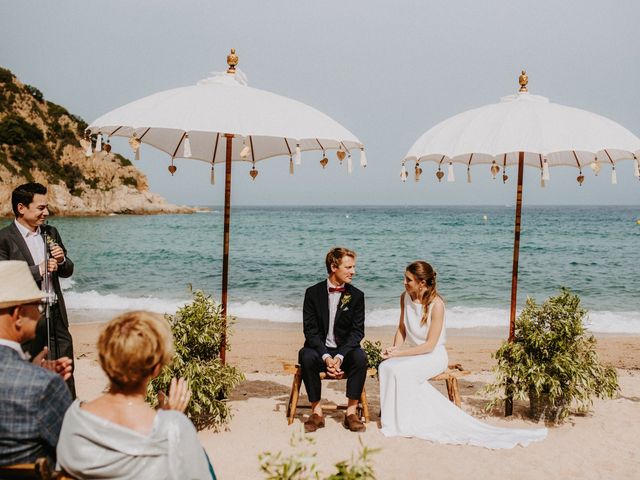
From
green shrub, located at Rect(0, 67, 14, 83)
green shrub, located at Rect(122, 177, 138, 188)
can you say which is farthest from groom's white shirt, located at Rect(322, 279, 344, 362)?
green shrub, located at Rect(122, 177, 138, 188)

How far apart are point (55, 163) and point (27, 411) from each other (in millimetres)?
66369

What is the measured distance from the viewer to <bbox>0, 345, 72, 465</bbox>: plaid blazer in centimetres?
245

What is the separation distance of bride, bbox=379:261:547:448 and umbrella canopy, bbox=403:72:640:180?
48.2 inches

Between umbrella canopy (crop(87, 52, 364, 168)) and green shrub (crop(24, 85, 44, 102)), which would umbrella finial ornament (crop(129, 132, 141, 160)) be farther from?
green shrub (crop(24, 85, 44, 102))

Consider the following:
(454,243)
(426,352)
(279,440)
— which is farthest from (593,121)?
(454,243)

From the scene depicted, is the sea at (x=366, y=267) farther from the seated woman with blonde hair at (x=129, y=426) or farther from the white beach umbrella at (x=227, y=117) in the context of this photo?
the seated woman with blonde hair at (x=129, y=426)

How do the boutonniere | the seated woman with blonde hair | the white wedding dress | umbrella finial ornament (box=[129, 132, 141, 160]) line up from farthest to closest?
1. the boutonniere
2. the white wedding dress
3. umbrella finial ornament (box=[129, 132, 141, 160])
4. the seated woman with blonde hair

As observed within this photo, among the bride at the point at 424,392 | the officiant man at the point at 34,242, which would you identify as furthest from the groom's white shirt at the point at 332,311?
the officiant man at the point at 34,242

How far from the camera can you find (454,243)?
42344mm

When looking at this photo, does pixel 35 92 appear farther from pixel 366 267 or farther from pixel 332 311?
pixel 332 311

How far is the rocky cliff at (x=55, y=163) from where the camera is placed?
5734cm

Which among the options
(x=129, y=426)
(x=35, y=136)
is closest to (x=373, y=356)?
(x=129, y=426)

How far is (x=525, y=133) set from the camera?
5.52 m

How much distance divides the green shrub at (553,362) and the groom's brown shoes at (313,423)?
1691 millimetres
